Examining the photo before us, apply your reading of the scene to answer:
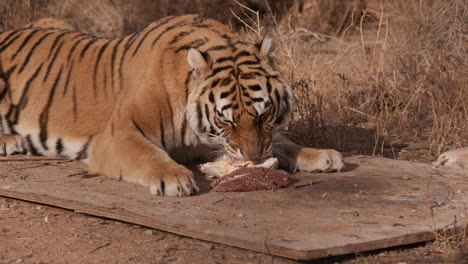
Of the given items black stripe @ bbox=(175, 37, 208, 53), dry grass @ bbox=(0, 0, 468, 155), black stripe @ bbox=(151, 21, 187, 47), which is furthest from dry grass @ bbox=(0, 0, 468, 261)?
black stripe @ bbox=(175, 37, 208, 53)

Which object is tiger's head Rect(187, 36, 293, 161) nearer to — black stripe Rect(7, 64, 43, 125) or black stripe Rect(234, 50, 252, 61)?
black stripe Rect(234, 50, 252, 61)

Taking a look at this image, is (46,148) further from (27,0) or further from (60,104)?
(27,0)

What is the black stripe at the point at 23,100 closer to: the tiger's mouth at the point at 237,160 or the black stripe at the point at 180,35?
the black stripe at the point at 180,35

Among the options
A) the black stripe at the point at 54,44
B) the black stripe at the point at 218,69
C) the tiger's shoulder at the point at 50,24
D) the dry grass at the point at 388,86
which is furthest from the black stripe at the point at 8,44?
the black stripe at the point at 218,69

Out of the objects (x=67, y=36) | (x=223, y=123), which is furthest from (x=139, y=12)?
(x=223, y=123)

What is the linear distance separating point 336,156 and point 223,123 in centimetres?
78

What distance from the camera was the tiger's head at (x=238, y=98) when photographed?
4277 mm

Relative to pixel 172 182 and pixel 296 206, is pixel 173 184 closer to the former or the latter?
pixel 172 182

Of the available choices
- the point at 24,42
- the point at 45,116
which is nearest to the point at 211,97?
the point at 45,116

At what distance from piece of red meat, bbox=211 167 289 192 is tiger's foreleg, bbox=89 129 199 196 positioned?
0.63ft

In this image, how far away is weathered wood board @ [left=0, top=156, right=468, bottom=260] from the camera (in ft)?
11.2

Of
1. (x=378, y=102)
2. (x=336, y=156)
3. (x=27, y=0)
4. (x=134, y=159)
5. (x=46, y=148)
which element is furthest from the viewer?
(x=27, y=0)

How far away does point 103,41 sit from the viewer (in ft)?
17.7

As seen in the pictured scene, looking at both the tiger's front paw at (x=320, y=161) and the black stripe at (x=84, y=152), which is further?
the black stripe at (x=84, y=152)
